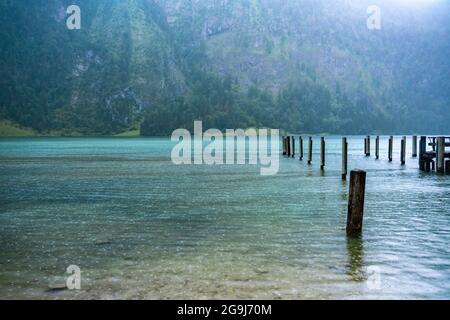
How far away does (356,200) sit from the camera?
1555 centimetres

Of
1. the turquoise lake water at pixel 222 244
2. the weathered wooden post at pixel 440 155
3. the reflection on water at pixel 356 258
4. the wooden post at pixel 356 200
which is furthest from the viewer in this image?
the weathered wooden post at pixel 440 155

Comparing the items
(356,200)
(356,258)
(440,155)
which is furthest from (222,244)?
(440,155)

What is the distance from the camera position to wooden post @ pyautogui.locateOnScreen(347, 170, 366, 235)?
601 inches

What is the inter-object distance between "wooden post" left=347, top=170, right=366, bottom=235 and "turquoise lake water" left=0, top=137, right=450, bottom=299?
433 millimetres

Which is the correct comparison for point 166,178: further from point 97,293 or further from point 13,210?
point 97,293

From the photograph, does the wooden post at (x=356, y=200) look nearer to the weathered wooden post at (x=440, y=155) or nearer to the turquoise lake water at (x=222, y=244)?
the turquoise lake water at (x=222, y=244)

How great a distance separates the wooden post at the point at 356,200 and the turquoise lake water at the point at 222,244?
1.42ft

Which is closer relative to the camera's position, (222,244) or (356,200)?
(222,244)

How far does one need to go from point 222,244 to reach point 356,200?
432cm

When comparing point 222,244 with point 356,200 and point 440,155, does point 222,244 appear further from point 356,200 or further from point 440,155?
point 440,155

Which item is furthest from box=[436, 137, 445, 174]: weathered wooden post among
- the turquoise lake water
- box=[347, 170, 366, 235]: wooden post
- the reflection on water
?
the reflection on water

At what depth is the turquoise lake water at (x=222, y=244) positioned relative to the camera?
405 inches

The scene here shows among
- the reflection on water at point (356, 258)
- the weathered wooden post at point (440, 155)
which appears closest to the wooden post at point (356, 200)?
the reflection on water at point (356, 258)

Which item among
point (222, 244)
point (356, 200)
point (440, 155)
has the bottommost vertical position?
point (222, 244)
